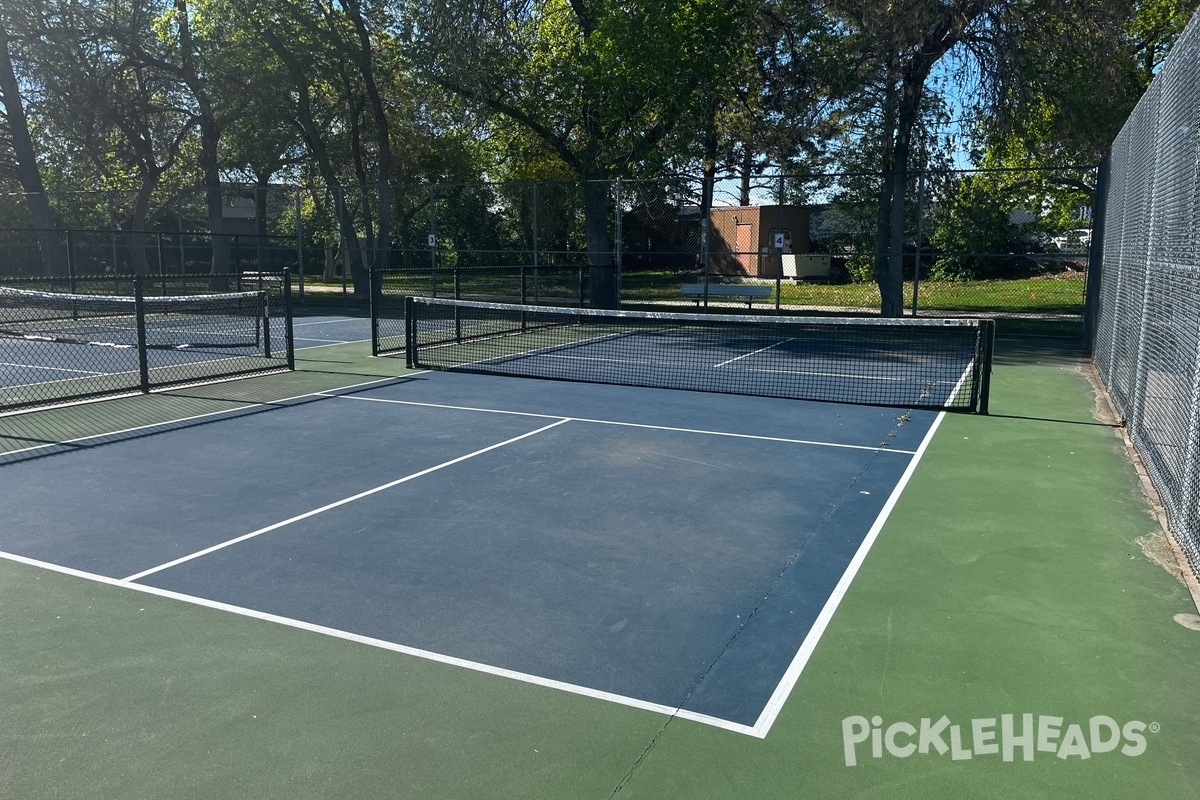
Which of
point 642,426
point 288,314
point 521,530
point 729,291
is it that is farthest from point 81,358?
point 729,291

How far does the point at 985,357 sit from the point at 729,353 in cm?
672

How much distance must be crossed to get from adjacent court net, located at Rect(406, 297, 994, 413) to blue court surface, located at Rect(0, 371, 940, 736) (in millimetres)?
1541

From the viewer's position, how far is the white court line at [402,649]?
435cm

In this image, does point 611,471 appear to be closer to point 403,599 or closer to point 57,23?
point 403,599

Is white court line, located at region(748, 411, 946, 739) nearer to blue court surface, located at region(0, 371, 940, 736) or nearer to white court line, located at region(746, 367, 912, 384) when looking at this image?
blue court surface, located at region(0, 371, 940, 736)

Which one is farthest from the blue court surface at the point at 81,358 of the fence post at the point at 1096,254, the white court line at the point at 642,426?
the fence post at the point at 1096,254

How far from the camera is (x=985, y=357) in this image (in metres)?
11.6

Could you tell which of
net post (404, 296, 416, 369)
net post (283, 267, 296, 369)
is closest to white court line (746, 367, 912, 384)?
net post (404, 296, 416, 369)

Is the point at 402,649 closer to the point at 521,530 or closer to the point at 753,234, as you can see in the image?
the point at 521,530

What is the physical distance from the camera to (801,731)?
419 centimetres

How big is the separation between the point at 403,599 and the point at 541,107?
21.7 m

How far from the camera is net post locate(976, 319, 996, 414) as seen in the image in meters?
11.4

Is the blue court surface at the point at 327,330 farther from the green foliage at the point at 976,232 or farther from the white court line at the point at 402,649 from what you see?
the green foliage at the point at 976,232

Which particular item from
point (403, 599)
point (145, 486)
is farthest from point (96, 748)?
point (145, 486)
